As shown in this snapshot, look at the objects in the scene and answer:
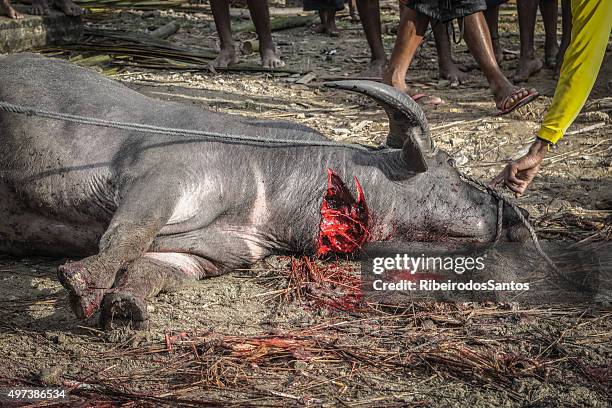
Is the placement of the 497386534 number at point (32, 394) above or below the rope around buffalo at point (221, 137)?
below

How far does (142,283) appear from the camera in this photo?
3527 millimetres

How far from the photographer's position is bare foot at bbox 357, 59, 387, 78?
743 centimetres

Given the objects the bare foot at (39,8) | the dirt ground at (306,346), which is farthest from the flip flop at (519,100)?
the bare foot at (39,8)

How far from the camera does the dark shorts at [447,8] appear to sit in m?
5.69

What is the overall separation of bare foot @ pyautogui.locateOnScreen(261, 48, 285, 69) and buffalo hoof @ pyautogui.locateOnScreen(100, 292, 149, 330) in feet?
15.6

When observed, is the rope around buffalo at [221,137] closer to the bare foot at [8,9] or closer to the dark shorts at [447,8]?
the dark shorts at [447,8]

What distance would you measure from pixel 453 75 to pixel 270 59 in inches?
63.4

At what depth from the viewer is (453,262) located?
3.80 metres

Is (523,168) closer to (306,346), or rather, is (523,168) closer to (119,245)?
(306,346)

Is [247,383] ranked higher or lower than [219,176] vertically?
lower

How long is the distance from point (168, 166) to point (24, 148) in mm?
715

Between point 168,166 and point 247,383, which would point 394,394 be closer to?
point 247,383

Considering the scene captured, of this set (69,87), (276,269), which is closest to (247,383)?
(276,269)

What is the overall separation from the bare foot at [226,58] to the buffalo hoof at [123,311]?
15.3 ft
